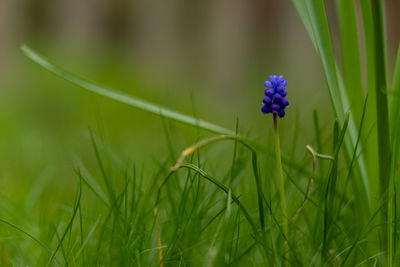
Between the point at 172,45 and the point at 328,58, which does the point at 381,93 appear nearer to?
the point at 328,58

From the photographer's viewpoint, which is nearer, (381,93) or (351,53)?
(381,93)

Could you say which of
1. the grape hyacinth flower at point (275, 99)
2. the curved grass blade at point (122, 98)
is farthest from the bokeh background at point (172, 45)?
the grape hyacinth flower at point (275, 99)

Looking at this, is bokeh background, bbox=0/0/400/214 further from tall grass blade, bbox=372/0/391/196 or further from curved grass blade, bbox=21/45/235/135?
tall grass blade, bbox=372/0/391/196

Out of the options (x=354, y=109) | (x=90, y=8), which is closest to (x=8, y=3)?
(x=90, y=8)

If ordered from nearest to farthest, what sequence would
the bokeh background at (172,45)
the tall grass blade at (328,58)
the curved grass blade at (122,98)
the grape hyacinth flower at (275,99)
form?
the grape hyacinth flower at (275,99) → the tall grass blade at (328,58) → the curved grass blade at (122,98) → the bokeh background at (172,45)

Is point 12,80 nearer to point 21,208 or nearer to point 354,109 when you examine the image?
point 21,208

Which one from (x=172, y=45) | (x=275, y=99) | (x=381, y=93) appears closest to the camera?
(x=275, y=99)

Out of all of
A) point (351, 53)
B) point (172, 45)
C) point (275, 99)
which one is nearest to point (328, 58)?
point (351, 53)

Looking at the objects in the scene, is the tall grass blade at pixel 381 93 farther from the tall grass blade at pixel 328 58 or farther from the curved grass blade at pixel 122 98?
the curved grass blade at pixel 122 98

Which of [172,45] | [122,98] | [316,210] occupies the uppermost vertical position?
[122,98]
